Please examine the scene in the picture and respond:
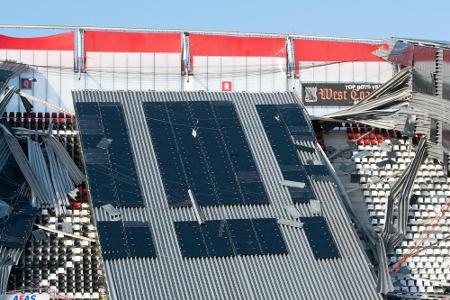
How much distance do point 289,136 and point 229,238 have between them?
8.27 m

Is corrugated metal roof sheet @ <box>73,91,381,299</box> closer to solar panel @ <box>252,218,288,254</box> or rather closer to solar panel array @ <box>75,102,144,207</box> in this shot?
solar panel @ <box>252,218,288,254</box>

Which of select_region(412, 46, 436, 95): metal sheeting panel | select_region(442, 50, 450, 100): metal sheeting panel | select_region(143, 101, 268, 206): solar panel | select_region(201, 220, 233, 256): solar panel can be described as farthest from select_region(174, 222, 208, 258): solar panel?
select_region(412, 46, 436, 95): metal sheeting panel

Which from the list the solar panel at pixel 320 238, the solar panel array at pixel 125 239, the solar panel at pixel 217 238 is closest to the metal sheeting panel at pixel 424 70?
the solar panel at pixel 320 238

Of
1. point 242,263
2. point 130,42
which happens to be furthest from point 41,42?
point 242,263

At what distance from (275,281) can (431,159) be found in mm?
14412

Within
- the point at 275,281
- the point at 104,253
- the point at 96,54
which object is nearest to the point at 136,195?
the point at 104,253

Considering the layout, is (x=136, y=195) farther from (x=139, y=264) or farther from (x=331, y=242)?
(x=331, y=242)

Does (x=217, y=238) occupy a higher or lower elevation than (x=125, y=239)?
lower

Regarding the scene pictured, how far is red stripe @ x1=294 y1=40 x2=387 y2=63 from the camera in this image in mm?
64875

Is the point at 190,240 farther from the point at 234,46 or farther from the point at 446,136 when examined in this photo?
A: the point at 234,46

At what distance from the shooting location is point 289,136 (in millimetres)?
57812

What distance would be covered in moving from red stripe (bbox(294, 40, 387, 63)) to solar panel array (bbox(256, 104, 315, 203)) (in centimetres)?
591

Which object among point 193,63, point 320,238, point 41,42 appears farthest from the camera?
point 193,63

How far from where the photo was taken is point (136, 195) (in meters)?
52.4
